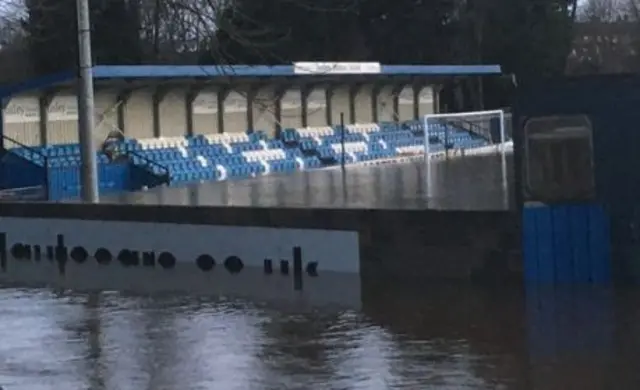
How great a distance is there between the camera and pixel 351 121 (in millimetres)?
50000

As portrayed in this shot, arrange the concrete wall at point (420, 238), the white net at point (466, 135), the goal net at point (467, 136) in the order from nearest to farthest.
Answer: the concrete wall at point (420, 238)
the goal net at point (467, 136)
the white net at point (466, 135)

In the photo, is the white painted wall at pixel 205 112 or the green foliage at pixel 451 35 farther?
the green foliage at pixel 451 35

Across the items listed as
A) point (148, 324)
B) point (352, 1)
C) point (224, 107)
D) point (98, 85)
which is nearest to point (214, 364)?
point (148, 324)

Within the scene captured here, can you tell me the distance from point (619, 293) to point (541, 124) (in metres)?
2.44

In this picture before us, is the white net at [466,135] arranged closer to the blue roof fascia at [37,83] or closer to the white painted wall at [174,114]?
the white painted wall at [174,114]

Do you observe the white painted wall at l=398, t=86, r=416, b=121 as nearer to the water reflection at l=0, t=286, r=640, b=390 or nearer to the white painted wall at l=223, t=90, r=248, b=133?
the white painted wall at l=223, t=90, r=248, b=133

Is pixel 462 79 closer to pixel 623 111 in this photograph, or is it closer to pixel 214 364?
pixel 623 111

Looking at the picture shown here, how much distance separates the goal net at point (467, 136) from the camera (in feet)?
161

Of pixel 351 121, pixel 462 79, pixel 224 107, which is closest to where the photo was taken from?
pixel 224 107

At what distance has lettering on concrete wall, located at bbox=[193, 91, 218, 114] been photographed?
1662 inches

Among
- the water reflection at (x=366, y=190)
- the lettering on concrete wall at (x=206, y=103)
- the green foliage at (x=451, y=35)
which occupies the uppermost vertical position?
the green foliage at (x=451, y=35)

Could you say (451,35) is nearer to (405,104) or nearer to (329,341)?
(405,104)

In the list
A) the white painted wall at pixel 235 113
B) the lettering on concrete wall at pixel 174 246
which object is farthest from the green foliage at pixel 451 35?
the lettering on concrete wall at pixel 174 246

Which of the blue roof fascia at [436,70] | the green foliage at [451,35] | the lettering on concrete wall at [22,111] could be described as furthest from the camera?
the green foliage at [451,35]
